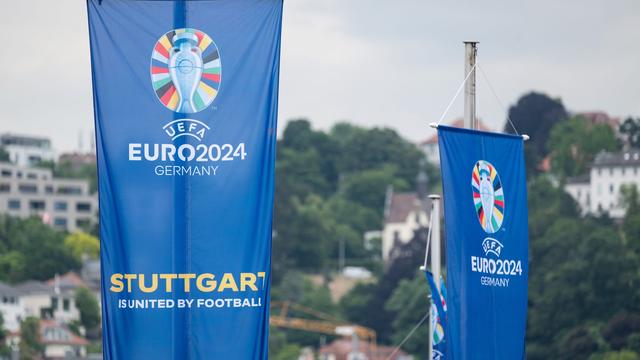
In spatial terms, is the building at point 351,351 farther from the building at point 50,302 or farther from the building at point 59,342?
the building at point 59,342

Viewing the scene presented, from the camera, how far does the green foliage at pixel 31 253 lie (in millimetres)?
188125

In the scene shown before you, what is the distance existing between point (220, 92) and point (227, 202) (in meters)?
1.23

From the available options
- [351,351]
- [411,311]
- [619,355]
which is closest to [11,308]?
[351,351]

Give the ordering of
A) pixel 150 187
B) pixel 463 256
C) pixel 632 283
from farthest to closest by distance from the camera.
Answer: pixel 632 283, pixel 463 256, pixel 150 187

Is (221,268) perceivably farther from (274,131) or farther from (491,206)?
(491,206)

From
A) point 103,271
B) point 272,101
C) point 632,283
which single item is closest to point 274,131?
point 272,101

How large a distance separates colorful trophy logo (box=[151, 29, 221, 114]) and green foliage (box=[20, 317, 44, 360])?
12203 centimetres

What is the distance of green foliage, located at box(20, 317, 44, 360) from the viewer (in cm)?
14512

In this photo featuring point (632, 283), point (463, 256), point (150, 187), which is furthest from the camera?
point (632, 283)

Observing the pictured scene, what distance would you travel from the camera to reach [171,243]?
2302cm

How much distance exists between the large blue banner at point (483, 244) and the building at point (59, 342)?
11963 centimetres

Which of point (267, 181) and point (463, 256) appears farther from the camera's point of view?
point (463, 256)

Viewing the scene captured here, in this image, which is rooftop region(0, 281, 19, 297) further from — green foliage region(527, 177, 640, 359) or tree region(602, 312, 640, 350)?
tree region(602, 312, 640, 350)

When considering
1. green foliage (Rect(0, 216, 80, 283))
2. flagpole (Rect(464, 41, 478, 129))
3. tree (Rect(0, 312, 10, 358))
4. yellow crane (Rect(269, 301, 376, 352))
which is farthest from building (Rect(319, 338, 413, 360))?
flagpole (Rect(464, 41, 478, 129))
